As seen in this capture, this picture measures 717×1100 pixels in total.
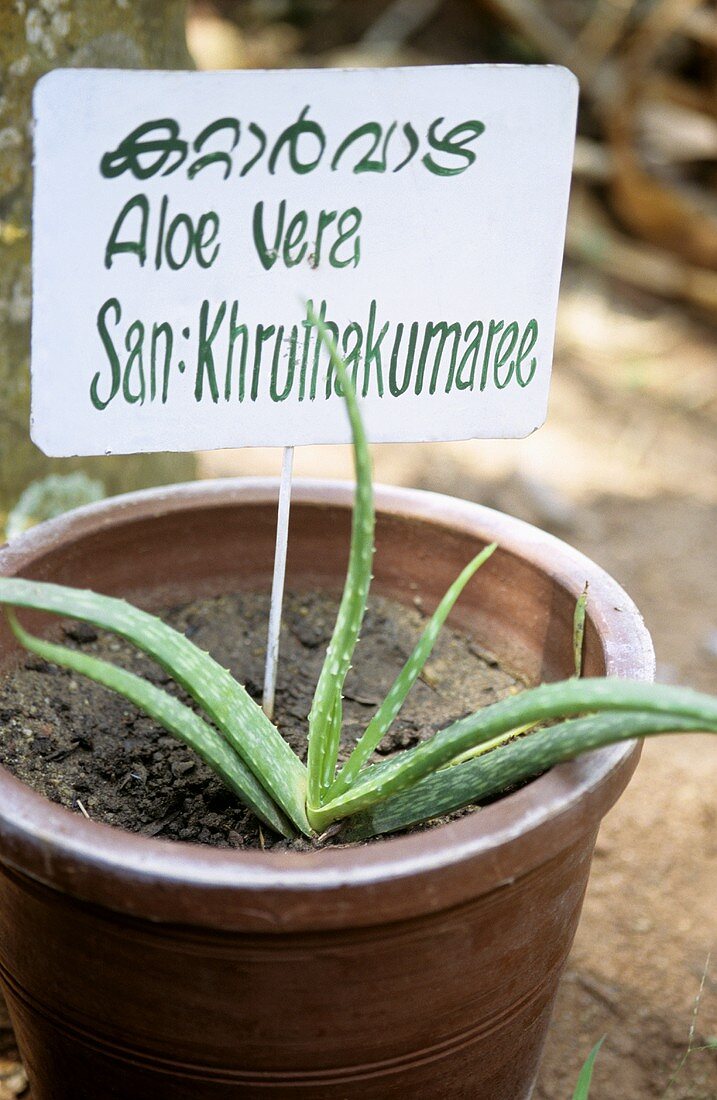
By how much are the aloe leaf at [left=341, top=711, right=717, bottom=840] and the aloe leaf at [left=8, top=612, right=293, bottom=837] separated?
8 centimetres

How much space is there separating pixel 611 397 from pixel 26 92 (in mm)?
1945

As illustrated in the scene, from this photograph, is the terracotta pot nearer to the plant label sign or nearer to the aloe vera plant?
the aloe vera plant

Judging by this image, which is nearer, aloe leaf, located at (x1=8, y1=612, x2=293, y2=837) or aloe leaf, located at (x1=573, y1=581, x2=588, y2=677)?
aloe leaf, located at (x1=8, y1=612, x2=293, y2=837)

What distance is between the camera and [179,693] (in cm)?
117

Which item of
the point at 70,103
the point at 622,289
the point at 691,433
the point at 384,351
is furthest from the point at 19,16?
the point at 622,289

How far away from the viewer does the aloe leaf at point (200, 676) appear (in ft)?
2.62

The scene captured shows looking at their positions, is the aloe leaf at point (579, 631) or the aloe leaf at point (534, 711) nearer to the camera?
the aloe leaf at point (534, 711)

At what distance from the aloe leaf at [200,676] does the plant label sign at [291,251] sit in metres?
0.22

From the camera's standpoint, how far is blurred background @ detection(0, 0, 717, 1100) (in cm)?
143

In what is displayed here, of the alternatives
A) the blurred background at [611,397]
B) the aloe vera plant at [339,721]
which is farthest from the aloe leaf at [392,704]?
the blurred background at [611,397]

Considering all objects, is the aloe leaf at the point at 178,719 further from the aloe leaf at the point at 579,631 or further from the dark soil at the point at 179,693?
the aloe leaf at the point at 579,631

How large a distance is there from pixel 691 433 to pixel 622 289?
74 cm

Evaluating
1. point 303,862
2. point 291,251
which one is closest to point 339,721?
point 303,862

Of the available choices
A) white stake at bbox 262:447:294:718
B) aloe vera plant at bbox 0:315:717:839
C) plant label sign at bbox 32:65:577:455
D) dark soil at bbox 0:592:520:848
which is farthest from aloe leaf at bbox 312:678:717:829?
plant label sign at bbox 32:65:577:455
